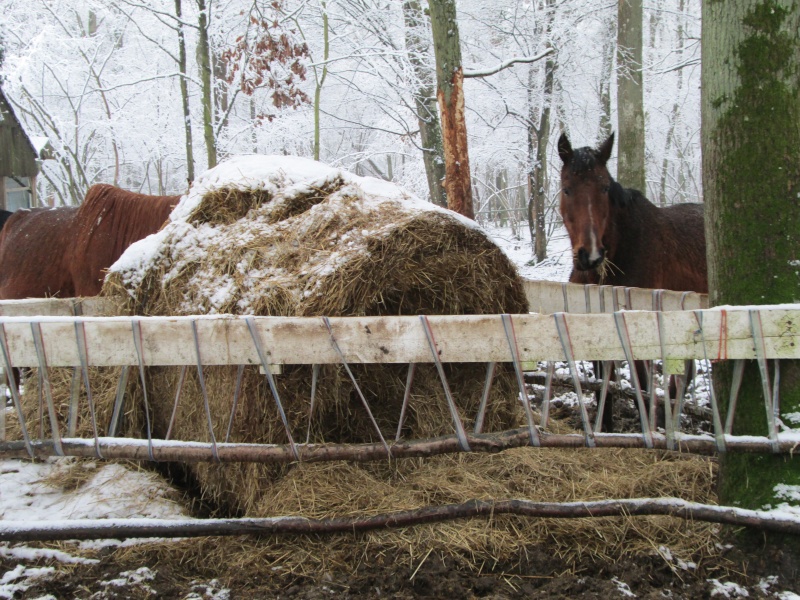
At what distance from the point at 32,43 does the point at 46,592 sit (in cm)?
2341

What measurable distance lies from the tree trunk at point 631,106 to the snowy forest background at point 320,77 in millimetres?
1101

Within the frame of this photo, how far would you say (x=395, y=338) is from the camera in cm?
254

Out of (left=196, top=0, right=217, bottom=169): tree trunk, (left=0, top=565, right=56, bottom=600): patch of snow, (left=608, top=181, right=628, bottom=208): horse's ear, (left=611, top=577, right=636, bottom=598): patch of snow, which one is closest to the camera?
(left=611, top=577, right=636, bottom=598): patch of snow

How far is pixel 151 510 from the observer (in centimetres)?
310

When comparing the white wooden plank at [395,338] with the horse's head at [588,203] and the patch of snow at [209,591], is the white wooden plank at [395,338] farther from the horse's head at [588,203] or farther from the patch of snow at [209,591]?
the horse's head at [588,203]

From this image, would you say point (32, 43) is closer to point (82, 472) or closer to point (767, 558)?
point (82, 472)

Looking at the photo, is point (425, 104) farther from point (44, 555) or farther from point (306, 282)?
point (44, 555)

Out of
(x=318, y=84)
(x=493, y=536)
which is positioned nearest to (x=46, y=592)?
(x=493, y=536)

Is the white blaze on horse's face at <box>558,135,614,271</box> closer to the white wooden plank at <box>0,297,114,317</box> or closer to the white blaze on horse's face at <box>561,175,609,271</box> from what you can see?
the white blaze on horse's face at <box>561,175,609,271</box>

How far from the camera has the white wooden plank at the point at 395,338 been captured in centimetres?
246

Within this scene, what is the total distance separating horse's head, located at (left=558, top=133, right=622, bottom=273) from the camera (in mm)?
4840

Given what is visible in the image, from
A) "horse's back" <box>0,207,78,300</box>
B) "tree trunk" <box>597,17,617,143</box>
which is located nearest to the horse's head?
"horse's back" <box>0,207,78,300</box>

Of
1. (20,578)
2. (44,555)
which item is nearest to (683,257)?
(44,555)

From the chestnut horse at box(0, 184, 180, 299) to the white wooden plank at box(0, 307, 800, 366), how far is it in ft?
9.76
